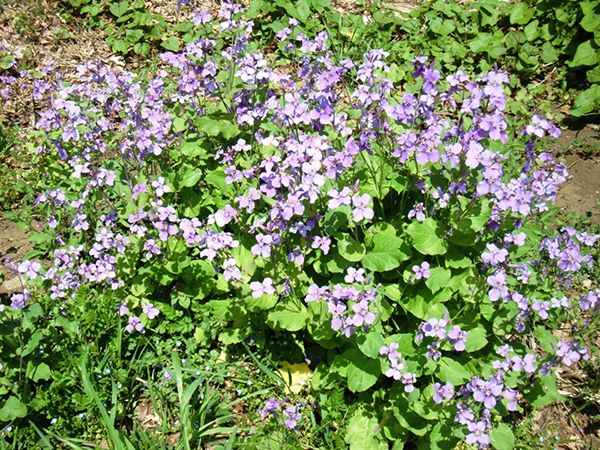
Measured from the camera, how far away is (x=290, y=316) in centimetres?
311

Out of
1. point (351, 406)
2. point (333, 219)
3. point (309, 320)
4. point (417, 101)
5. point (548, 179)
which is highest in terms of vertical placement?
point (417, 101)

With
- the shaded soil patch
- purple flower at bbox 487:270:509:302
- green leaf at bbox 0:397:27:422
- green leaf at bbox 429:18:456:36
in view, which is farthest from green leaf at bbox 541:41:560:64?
green leaf at bbox 0:397:27:422

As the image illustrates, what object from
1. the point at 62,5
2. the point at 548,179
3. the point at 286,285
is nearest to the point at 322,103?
the point at 286,285

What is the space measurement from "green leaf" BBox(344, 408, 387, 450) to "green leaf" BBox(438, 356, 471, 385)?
0.48 m

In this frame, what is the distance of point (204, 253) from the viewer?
2.92m

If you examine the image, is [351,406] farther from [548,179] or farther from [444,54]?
[444,54]

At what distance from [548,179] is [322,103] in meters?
1.10

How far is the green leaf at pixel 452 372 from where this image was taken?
9.30 feet

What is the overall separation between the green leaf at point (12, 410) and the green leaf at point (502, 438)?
228 cm

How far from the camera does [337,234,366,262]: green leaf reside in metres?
3.00

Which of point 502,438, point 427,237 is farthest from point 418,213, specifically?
point 502,438

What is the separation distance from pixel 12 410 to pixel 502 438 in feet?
7.80

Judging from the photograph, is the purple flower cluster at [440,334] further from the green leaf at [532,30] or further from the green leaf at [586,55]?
the green leaf at [532,30]

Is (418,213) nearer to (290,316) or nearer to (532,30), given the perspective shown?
(290,316)
